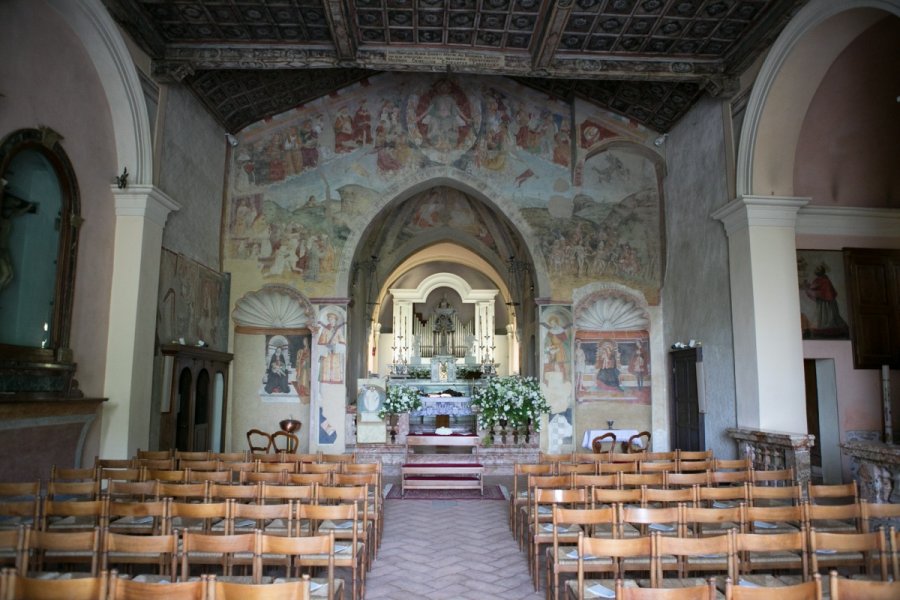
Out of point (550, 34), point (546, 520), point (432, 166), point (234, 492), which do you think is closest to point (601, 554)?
point (546, 520)

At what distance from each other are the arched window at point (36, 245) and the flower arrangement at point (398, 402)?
564 centimetres

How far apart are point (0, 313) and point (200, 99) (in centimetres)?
595

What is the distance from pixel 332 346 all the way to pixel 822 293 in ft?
29.1

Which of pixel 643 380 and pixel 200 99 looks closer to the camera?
pixel 200 99

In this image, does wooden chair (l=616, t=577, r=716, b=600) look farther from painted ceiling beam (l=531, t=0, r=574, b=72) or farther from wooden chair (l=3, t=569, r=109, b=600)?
painted ceiling beam (l=531, t=0, r=574, b=72)

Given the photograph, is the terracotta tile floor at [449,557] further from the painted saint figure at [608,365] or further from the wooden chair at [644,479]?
the painted saint figure at [608,365]

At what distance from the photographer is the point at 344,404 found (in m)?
12.8

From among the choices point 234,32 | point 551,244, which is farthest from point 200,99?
point 551,244

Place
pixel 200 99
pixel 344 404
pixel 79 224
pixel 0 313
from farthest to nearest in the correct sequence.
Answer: pixel 344 404
pixel 200 99
pixel 79 224
pixel 0 313

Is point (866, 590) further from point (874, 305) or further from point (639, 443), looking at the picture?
point (639, 443)

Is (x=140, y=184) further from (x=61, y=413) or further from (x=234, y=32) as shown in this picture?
(x=61, y=413)

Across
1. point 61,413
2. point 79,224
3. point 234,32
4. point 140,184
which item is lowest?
point 61,413

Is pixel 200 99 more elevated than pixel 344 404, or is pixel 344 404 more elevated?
pixel 200 99

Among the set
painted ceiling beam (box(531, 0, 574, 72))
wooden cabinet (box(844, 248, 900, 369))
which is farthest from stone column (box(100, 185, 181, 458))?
wooden cabinet (box(844, 248, 900, 369))
